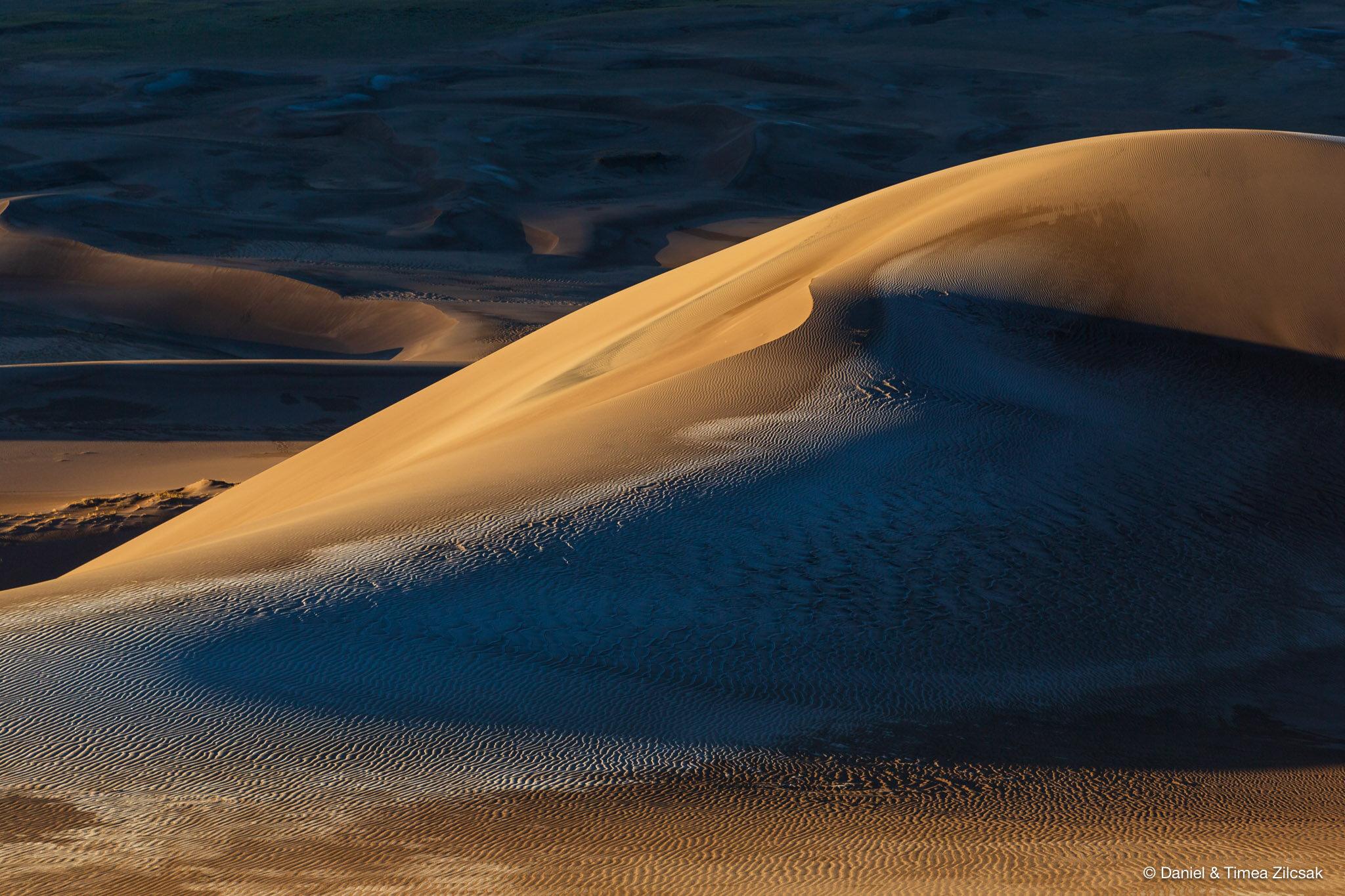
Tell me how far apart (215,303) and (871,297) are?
33.7 feet

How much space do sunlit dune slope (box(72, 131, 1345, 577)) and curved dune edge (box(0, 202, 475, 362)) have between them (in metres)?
6.63

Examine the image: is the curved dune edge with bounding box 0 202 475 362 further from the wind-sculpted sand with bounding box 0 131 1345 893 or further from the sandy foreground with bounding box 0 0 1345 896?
the wind-sculpted sand with bounding box 0 131 1345 893

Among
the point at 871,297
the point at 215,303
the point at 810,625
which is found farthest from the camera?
the point at 215,303

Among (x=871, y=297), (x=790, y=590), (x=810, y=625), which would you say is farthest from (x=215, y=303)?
(x=810, y=625)

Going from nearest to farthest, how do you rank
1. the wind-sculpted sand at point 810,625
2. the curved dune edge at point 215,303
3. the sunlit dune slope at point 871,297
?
the wind-sculpted sand at point 810,625 → the sunlit dune slope at point 871,297 → the curved dune edge at point 215,303

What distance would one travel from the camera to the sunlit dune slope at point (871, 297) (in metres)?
3.54

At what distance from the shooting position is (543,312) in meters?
12.7

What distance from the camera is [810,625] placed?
107 inches

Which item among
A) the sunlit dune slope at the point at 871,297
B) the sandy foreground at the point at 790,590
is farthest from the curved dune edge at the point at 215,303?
the sunlit dune slope at the point at 871,297

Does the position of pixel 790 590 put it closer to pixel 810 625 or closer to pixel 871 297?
pixel 810 625

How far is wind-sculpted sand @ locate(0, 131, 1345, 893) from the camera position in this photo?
76.8 inches

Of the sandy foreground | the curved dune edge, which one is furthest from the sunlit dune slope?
the curved dune edge

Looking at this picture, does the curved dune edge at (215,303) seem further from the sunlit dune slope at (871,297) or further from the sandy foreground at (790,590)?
the sunlit dune slope at (871,297)

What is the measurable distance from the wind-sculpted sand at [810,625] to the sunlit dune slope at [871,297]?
2 cm
